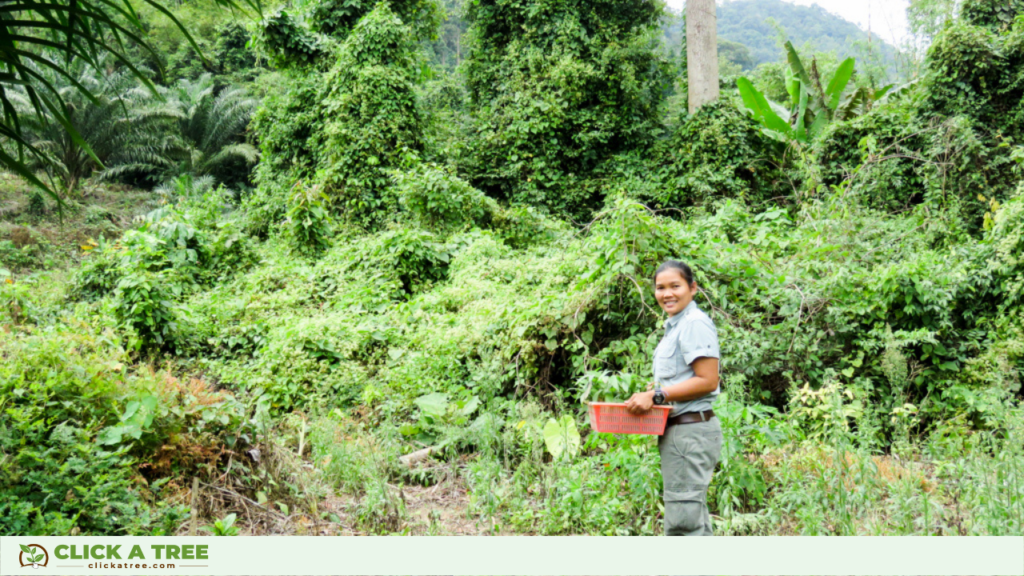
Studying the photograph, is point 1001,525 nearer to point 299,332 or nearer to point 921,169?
point 299,332

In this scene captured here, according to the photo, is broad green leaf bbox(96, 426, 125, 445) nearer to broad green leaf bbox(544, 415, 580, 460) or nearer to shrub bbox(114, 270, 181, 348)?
broad green leaf bbox(544, 415, 580, 460)

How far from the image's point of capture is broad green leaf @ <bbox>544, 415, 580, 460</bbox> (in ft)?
13.1

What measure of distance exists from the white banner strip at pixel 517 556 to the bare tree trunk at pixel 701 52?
10.4m

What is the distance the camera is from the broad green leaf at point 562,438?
13.1ft

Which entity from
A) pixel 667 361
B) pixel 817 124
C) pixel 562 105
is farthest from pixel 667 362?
pixel 817 124

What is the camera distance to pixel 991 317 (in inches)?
201

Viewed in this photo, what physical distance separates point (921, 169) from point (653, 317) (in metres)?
5.35

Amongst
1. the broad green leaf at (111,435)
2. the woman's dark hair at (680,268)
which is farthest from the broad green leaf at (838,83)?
the broad green leaf at (111,435)

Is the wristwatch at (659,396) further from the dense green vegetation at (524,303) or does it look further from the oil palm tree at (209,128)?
the oil palm tree at (209,128)

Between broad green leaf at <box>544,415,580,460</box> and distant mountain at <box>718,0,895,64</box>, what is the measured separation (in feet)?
166

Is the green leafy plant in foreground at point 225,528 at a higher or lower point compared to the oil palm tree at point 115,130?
lower

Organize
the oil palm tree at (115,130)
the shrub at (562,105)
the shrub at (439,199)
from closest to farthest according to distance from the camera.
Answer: the shrub at (439,199) → the shrub at (562,105) → the oil palm tree at (115,130)

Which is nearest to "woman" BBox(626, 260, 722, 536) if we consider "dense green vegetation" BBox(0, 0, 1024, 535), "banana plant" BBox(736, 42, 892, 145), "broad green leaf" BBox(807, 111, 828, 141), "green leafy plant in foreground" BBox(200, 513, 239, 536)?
"dense green vegetation" BBox(0, 0, 1024, 535)

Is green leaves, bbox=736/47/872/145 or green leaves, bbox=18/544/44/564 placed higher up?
green leaves, bbox=736/47/872/145
